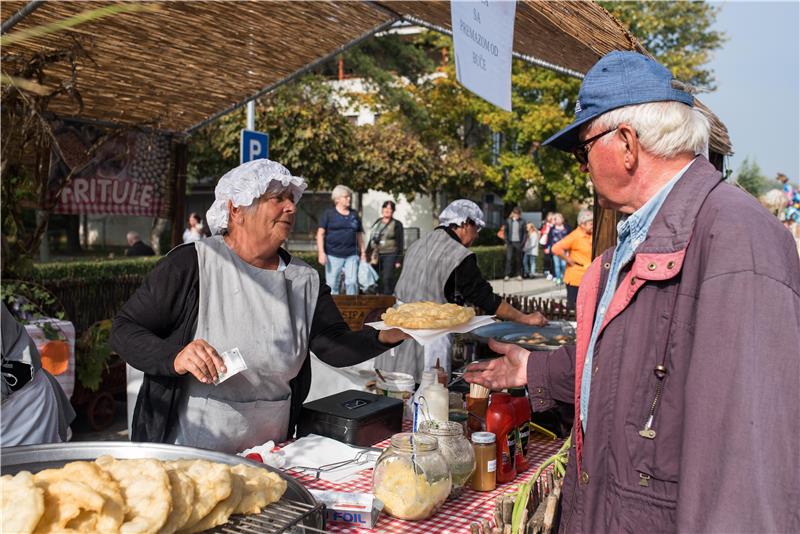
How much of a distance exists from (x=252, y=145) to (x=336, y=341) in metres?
4.20

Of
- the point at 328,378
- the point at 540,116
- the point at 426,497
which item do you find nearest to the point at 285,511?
the point at 426,497

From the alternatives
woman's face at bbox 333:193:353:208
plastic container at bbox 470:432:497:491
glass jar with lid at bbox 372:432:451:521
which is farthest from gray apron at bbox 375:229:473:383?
woman's face at bbox 333:193:353:208

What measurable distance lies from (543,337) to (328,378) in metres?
1.51

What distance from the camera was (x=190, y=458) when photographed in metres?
1.79

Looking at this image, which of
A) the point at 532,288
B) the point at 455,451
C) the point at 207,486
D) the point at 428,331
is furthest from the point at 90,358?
the point at 532,288

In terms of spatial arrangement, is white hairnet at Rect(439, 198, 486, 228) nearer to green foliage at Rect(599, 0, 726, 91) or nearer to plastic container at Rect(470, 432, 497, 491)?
plastic container at Rect(470, 432, 497, 491)

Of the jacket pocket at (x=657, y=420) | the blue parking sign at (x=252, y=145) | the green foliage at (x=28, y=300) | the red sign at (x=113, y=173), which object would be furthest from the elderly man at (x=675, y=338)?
the red sign at (x=113, y=173)

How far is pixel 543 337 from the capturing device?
4660 mm

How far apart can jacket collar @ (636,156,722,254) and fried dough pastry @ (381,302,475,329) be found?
1385 millimetres

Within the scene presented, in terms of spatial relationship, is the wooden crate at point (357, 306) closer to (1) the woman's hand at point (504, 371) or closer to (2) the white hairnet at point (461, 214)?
(2) the white hairnet at point (461, 214)

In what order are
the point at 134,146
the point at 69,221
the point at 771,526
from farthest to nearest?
the point at 69,221 < the point at 134,146 < the point at 771,526

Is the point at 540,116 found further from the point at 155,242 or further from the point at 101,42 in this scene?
the point at 101,42

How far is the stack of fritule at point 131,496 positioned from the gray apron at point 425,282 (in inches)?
126

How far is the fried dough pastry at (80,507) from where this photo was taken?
4.09 ft
